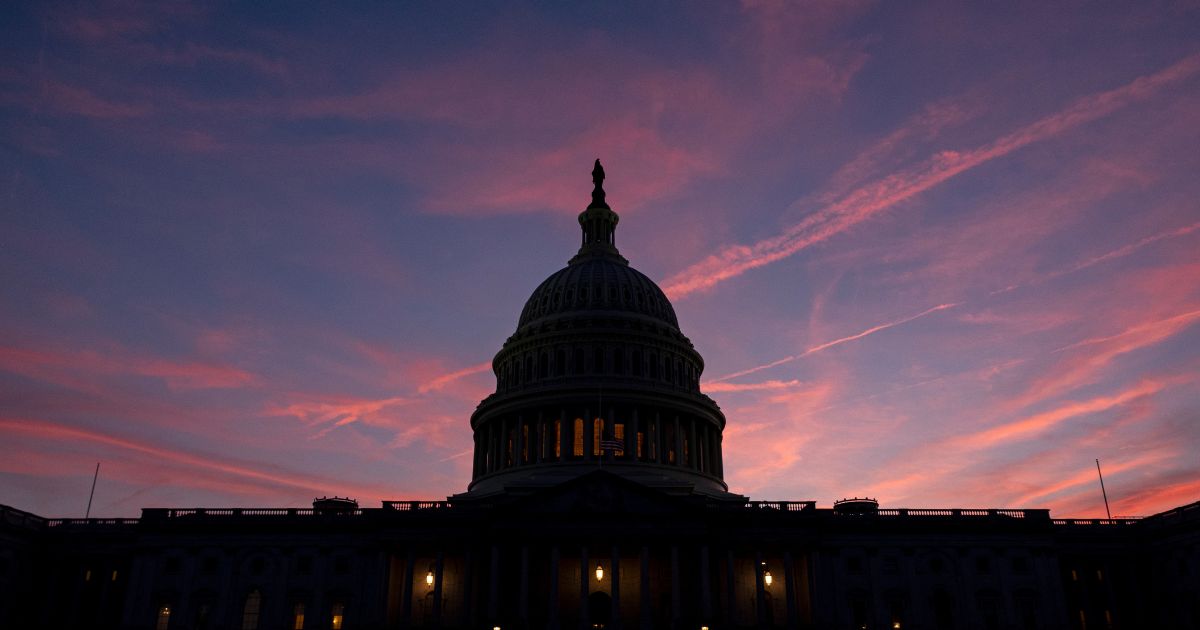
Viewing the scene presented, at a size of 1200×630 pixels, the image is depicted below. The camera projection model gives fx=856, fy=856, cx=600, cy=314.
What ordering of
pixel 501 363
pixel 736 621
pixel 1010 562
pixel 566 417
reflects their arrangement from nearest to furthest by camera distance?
pixel 736 621, pixel 1010 562, pixel 566 417, pixel 501 363

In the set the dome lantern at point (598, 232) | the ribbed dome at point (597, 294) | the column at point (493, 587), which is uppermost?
the dome lantern at point (598, 232)

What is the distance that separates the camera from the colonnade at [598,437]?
8681 centimetres

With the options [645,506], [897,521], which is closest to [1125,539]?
[897,521]

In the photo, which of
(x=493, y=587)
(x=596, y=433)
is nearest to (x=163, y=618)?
(x=493, y=587)

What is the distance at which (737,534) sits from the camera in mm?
69188

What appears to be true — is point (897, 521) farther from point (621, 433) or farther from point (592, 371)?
point (592, 371)

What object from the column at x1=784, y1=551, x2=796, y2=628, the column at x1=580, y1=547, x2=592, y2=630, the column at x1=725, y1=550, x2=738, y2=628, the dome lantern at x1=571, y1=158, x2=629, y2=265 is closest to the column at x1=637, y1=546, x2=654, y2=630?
the column at x1=580, y1=547, x2=592, y2=630

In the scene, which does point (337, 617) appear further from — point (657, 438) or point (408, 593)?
point (657, 438)

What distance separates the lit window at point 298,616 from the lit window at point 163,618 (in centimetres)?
1028

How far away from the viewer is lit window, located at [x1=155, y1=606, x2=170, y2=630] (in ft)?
230

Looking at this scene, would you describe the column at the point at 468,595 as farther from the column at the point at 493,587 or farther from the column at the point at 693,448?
the column at the point at 693,448

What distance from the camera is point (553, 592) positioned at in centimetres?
6475

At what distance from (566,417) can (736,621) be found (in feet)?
94.5

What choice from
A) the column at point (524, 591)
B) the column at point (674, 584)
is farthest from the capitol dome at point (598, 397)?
the column at point (674, 584)
